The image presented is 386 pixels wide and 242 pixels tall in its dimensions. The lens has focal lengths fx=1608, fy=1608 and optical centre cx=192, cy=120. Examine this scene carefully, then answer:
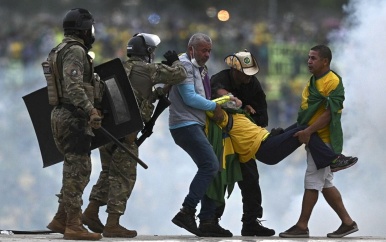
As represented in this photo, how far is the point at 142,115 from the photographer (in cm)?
1216

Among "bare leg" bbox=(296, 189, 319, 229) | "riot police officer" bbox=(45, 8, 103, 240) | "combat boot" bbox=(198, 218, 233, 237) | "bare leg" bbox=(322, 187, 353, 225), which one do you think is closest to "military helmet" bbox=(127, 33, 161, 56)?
"riot police officer" bbox=(45, 8, 103, 240)

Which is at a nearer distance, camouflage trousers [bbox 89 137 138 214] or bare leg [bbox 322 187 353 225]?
camouflage trousers [bbox 89 137 138 214]

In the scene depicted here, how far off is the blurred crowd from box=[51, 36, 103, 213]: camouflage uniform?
897cm

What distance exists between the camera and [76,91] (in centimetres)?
1127

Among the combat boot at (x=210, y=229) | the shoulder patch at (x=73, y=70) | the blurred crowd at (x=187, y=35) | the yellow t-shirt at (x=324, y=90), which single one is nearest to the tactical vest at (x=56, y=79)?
the shoulder patch at (x=73, y=70)

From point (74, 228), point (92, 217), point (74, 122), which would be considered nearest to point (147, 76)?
point (74, 122)

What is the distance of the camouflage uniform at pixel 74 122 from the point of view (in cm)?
1132

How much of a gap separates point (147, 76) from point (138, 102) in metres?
0.21

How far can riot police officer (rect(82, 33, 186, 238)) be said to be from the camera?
12008 millimetres

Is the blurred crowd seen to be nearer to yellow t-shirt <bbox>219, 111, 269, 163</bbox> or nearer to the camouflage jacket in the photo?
yellow t-shirt <bbox>219, 111, 269, 163</bbox>

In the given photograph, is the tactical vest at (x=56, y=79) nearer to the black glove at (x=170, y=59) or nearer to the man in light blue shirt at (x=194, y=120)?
the black glove at (x=170, y=59)

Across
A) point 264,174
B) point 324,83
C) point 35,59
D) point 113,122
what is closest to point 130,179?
point 113,122

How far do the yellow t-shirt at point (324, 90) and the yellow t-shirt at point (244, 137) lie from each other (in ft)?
1.49

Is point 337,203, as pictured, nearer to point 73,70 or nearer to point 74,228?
point 74,228
